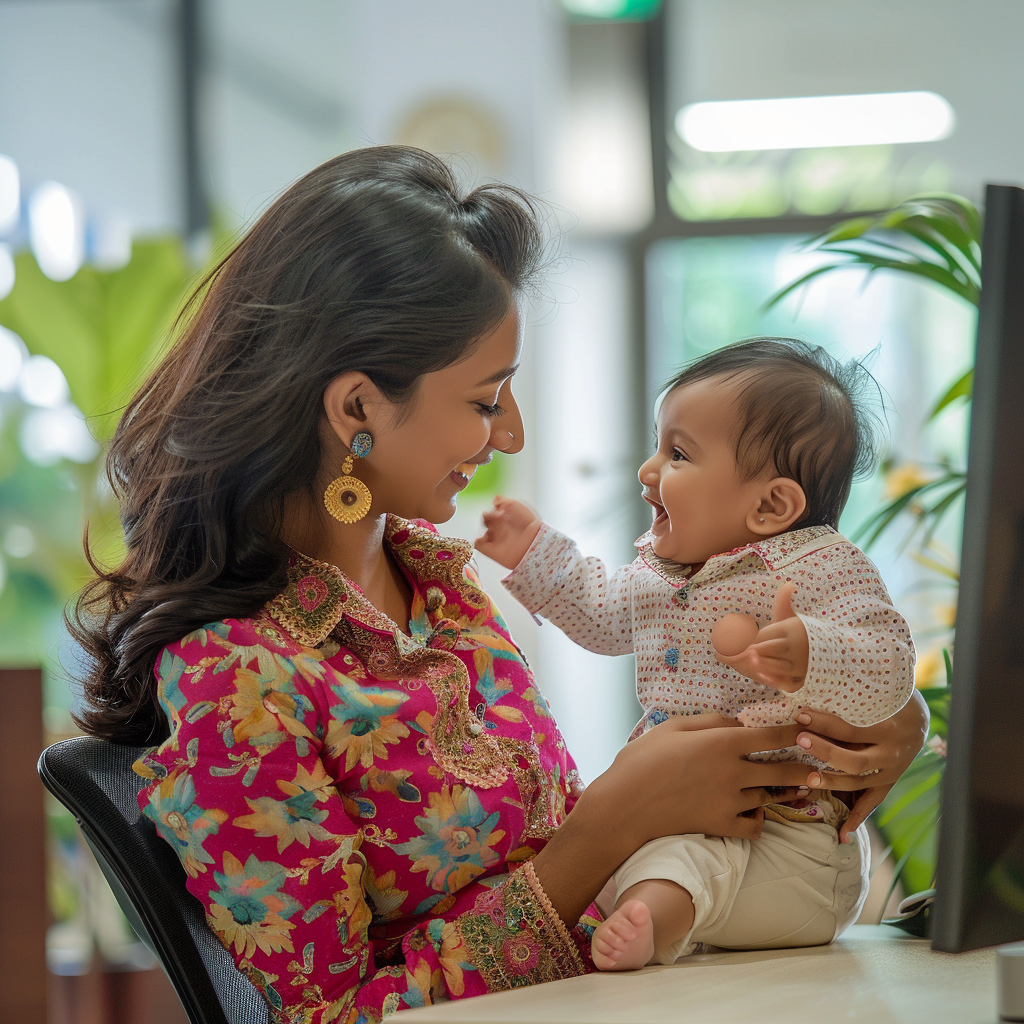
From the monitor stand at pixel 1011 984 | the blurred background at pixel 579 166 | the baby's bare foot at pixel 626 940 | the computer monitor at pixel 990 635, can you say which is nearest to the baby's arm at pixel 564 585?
the baby's bare foot at pixel 626 940

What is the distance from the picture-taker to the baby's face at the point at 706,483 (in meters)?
1.15

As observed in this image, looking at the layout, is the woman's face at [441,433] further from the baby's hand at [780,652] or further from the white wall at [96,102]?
the white wall at [96,102]

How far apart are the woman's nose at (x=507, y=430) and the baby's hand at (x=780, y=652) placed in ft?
1.23

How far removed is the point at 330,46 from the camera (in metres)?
4.02

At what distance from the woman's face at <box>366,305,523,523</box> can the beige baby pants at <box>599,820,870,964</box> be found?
43 centimetres

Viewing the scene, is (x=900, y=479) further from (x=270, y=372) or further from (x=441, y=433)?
(x=270, y=372)

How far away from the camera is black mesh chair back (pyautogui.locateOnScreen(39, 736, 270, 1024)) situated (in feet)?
3.05

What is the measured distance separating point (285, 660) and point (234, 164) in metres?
3.51

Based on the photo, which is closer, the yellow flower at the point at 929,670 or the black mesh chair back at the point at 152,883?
the black mesh chair back at the point at 152,883

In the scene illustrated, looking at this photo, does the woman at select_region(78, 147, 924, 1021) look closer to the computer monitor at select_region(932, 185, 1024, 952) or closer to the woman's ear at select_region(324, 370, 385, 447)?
the woman's ear at select_region(324, 370, 385, 447)

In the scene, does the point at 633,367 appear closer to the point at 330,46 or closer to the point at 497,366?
the point at 330,46

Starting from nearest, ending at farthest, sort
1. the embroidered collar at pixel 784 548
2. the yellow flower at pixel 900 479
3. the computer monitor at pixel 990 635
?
the computer monitor at pixel 990 635
the embroidered collar at pixel 784 548
the yellow flower at pixel 900 479

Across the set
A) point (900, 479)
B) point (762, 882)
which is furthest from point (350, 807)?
point (900, 479)

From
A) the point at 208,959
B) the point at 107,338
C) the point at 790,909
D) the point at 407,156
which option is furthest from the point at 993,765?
the point at 107,338
